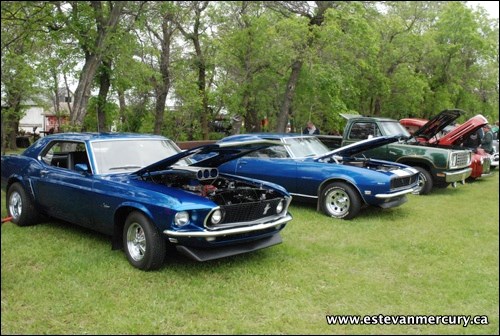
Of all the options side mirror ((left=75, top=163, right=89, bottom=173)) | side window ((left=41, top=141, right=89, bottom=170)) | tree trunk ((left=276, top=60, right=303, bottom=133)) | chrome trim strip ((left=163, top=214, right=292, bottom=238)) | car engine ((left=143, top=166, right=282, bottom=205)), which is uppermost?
tree trunk ((left=276, top=60, right=303, bottom=133))

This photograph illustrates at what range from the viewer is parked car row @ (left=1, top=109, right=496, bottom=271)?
4617mm

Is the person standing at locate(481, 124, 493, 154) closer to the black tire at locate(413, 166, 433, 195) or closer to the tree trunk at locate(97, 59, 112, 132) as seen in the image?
the black tire at locate(413, 166, 433, 195)

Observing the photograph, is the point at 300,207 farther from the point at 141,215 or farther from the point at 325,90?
the point at 325,90

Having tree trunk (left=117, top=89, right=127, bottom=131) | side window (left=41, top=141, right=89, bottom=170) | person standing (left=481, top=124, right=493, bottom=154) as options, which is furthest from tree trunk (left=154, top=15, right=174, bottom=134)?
person standing (left=481, top=124, right=493, bottom=154)

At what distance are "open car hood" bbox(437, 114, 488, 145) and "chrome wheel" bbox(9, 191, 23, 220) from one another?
34.0 ft

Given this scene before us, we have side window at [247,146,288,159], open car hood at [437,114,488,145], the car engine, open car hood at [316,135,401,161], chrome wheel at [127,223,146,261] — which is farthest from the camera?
open car hood at [437,114,488,145]


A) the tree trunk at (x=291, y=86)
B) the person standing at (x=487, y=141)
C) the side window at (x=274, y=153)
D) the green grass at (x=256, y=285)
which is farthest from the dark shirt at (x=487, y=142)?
the side window at (x=274, y=153)

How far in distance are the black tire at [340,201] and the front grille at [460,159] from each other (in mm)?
4207

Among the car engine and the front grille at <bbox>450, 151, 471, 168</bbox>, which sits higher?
the front grille at <bbox>450, 151, 471, 168</bbox>

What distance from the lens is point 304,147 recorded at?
29.7 feet

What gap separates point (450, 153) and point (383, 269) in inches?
248

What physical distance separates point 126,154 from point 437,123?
9318mm

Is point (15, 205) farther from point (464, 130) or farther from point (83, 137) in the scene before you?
point (464, 130)

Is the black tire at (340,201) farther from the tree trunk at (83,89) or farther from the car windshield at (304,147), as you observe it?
the tree trunk at (83,89)
